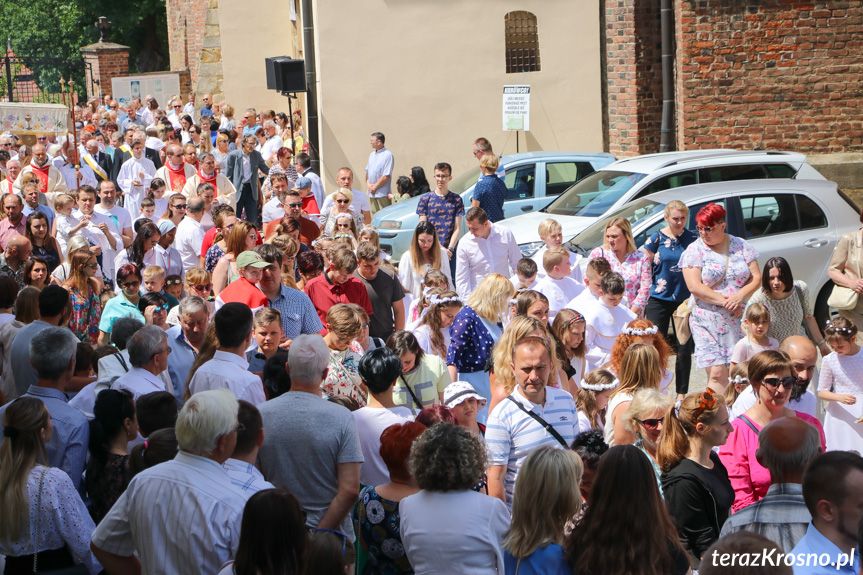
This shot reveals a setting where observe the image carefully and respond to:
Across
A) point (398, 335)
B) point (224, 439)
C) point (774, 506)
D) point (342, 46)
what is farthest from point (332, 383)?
point (342, 46)

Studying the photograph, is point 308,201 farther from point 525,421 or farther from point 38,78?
point 38,78

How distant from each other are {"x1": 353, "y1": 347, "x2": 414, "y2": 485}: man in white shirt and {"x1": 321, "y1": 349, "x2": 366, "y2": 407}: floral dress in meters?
1.05

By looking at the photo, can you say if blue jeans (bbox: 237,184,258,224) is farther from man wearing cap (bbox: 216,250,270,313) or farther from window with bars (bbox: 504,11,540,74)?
man wearing cap (bbox: 216,250,270,313)

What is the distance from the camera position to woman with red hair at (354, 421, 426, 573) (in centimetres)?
439

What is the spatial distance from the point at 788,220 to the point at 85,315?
723 cm

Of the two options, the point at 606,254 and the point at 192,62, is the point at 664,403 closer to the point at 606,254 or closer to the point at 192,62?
the point at 606,254

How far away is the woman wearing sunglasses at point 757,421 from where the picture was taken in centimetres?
529

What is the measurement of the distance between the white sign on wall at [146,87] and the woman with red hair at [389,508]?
95.3 ft

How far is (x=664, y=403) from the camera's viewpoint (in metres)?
5.36

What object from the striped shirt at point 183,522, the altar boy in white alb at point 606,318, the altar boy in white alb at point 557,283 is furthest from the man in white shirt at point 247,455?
the altar boy in white alb at point 557,283

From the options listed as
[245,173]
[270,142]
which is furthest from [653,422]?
[270,142]

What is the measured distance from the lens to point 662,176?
486 inches

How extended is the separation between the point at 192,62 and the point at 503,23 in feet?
62.8

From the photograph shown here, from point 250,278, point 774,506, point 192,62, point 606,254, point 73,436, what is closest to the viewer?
point 774,506
